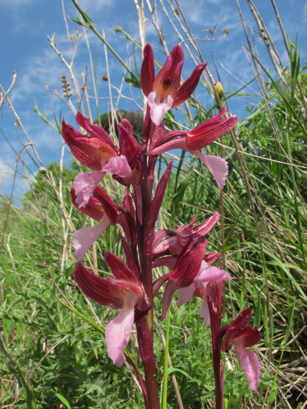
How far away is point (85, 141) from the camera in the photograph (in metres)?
0.90

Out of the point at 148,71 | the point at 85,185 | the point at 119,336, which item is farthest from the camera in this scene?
the point at 148,71

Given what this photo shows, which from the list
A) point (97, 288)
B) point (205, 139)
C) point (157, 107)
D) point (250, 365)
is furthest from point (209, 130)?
point (250, 365)

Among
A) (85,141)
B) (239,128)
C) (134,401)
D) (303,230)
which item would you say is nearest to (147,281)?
(85,141)

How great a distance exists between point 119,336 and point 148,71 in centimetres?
66

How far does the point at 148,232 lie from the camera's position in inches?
36.3

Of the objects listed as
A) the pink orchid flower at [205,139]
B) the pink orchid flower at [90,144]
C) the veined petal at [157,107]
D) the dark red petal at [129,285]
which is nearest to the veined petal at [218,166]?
the pink orchid flower at [205,139]

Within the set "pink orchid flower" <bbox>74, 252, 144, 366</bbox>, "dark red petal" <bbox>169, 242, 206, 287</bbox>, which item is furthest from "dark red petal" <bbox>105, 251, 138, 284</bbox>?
"dark red petal" <bbox>169, 242, 206, 287</bbox>

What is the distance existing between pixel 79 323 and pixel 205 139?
1029mm

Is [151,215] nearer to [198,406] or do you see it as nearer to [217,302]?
[217,302]

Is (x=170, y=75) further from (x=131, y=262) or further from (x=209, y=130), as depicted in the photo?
(x=131, y=262)

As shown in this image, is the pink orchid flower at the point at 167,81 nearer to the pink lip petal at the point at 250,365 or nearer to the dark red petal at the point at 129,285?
the dark red petal at the point at 129,285

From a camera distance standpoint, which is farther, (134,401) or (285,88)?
(285,88)

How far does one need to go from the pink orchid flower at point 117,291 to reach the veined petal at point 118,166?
0.63 feet

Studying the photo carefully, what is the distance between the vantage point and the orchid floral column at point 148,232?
85cm
